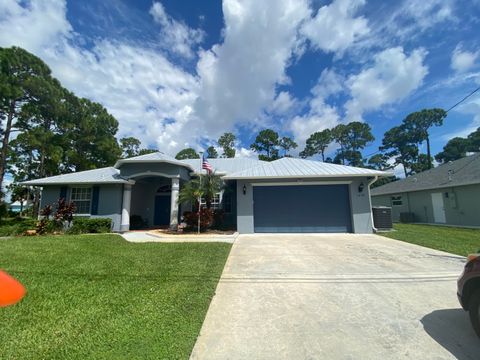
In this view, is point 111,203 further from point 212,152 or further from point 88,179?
point 212,152

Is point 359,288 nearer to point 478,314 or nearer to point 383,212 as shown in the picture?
point 478,314

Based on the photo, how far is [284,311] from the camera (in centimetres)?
355

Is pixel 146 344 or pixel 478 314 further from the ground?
pixel 478 314

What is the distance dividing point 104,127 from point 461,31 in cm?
3050

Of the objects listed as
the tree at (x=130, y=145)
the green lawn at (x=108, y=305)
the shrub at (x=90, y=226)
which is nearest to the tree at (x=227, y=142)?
the tree at (x=130, y=145)

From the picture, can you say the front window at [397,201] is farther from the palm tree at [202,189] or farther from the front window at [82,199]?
the front window at [82,199]

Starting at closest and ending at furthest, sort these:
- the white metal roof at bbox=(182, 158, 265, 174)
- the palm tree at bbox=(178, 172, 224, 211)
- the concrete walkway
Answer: the concrete walkway < the palm tree at bbox=(178, 172, 224, 211) < the white metal roof at bbox=(182, 158, 265, 174)

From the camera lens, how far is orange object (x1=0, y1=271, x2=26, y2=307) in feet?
3.41

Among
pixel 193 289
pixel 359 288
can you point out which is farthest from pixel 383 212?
pixel 193 289

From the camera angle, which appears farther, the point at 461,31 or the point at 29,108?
the point at 29,108

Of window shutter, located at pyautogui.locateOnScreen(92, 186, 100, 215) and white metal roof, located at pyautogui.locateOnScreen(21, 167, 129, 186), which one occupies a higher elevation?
white metal roof, located at pyautogui.locateOnScreen(21, 167, 129, 186)

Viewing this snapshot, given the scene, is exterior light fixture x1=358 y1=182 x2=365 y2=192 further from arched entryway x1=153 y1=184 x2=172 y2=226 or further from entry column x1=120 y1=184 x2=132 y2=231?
entry column x1=120 y1=184 x2=132 y2=231

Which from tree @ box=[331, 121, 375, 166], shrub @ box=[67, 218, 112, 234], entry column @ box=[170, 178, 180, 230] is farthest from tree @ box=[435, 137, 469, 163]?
shrub @ box=[67, 218, 112, 234]

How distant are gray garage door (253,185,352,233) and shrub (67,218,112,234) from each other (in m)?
8.12
